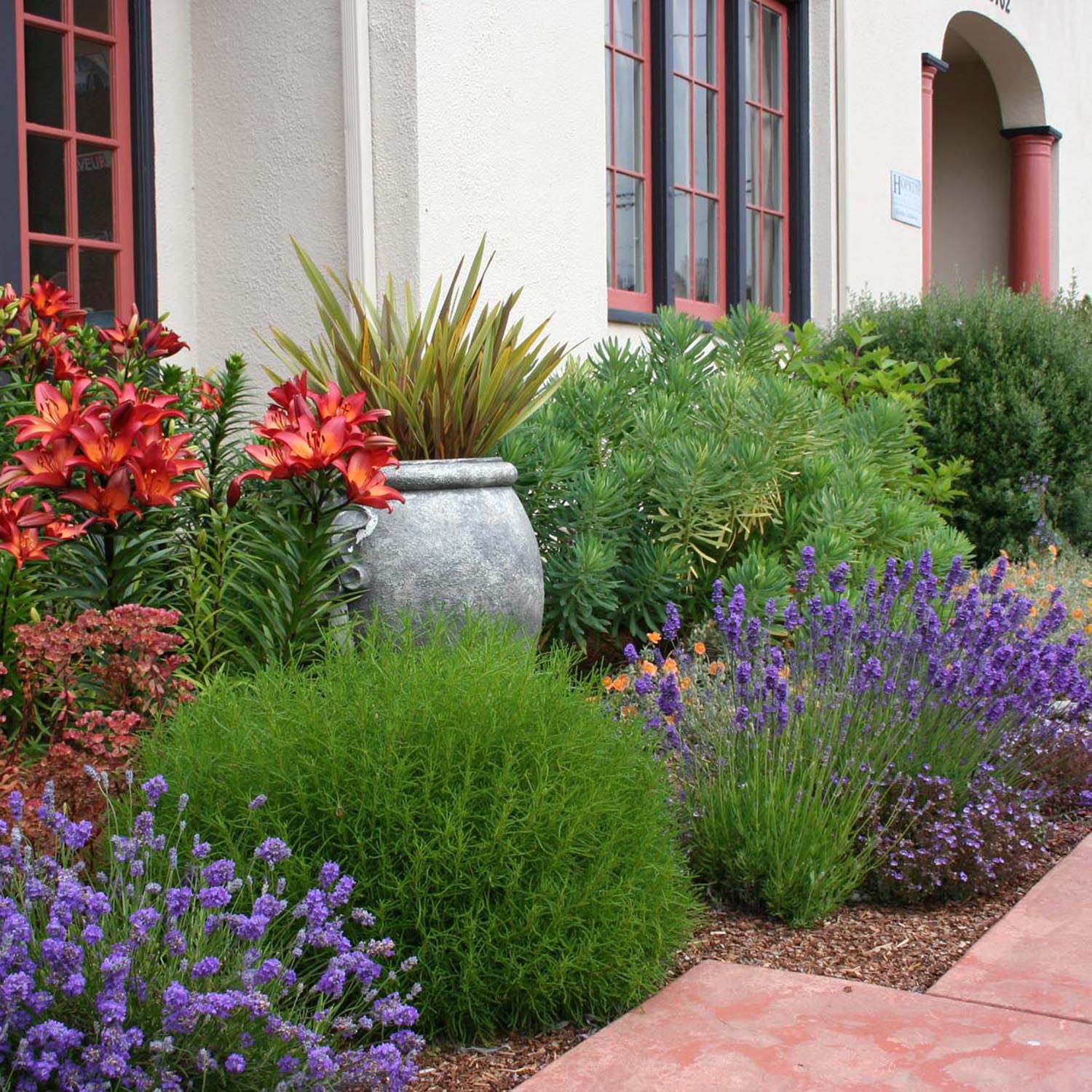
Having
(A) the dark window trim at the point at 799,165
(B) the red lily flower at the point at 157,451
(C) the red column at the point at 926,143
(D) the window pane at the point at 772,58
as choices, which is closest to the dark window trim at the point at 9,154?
(B) the red lily flower at the point at 157,451

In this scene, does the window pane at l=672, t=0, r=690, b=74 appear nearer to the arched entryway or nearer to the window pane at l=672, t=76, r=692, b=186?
the window pane at l=672, t=76, r=692, b=186

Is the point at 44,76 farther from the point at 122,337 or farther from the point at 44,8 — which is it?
the point at 122,337

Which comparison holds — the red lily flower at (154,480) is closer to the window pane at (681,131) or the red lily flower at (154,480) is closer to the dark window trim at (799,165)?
the window pane at (681,131)

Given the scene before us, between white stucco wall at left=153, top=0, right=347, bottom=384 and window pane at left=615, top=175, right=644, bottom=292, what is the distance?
2.31 m

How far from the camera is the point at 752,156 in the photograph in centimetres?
895

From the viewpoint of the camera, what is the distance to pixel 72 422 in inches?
108

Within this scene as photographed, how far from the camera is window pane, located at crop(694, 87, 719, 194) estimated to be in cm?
829

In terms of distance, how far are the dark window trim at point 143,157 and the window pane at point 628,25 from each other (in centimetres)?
282

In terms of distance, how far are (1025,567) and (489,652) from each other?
16.0ft

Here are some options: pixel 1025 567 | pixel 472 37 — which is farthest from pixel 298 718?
pixel 1025 567

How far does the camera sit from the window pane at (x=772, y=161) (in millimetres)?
9109

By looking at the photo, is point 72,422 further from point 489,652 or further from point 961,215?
point 961,215

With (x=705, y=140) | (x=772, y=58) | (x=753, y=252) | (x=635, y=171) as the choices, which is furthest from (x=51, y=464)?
(x=772, y=58)

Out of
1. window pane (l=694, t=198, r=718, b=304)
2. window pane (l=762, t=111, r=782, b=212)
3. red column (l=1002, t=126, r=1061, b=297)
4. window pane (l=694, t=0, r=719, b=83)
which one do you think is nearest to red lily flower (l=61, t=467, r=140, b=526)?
window pane (l=694, t=198, r=718, b=304)
